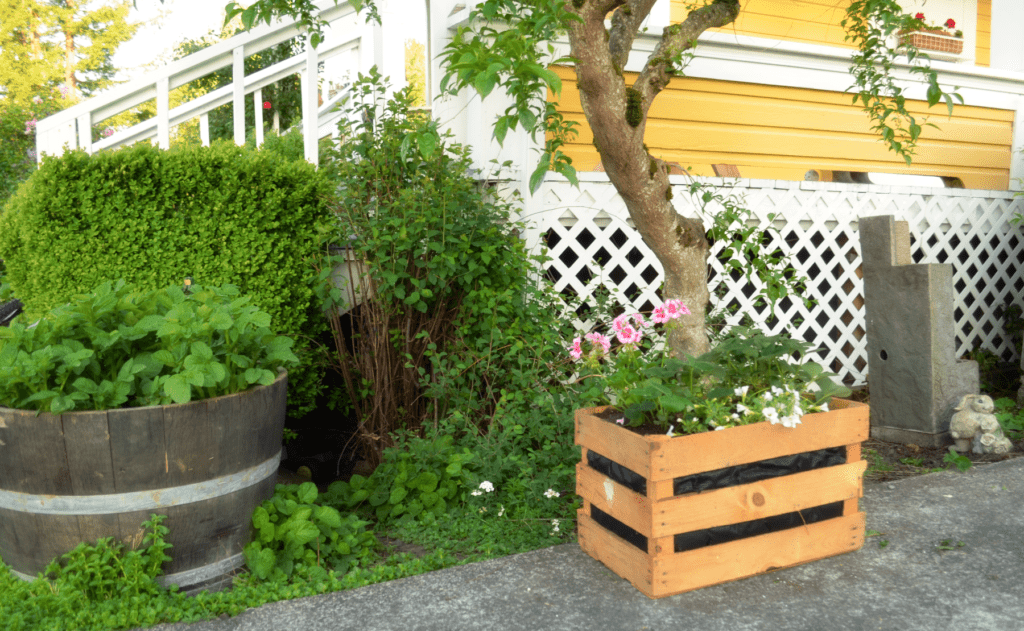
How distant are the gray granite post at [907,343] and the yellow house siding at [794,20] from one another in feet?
8.27

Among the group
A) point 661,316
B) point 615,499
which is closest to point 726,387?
point 661,316

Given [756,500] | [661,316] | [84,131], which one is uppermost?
[84,131]

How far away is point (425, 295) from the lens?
3.23 m

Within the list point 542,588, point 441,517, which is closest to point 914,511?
point 542,588

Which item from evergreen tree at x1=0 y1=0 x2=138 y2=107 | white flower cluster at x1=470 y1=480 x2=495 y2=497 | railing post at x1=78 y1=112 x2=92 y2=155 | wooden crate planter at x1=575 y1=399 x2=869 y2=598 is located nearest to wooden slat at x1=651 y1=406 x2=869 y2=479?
wooden crate planter at x1=575 y1=399 x2=869 y2=598

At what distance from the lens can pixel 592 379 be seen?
3.14 meters

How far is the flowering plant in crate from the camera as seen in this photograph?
2.25 meters

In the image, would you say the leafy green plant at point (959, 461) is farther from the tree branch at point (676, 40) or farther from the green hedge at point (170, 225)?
the green hedge at point (170, 225)

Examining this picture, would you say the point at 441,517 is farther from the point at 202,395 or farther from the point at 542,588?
the point at 202,395

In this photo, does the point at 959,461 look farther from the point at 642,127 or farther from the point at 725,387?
the point at 642,127

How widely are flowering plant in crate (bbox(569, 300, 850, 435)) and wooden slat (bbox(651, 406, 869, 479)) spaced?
0.16 ft

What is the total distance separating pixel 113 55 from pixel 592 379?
2478 cm

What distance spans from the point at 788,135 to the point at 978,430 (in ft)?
8.77

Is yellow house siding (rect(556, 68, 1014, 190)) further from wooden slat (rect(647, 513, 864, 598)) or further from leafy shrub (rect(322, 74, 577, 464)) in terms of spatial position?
wooden slat (rect(647, 513, 864, 598))
